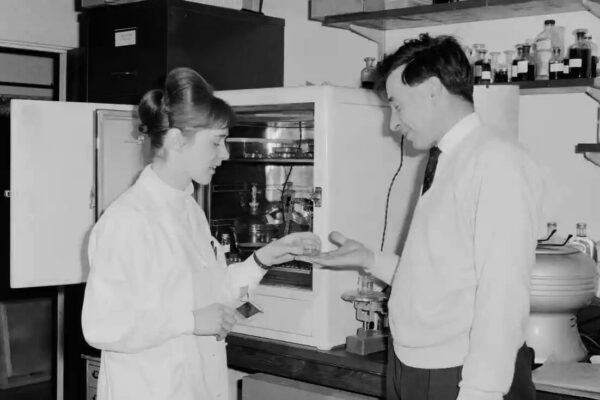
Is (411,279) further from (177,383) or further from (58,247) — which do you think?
(58,247)

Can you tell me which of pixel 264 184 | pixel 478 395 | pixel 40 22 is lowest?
pixel 478 395

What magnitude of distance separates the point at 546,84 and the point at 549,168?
1.02 ft

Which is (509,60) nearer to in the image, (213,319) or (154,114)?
(154,114)

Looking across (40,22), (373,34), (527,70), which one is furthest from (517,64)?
(40,22)

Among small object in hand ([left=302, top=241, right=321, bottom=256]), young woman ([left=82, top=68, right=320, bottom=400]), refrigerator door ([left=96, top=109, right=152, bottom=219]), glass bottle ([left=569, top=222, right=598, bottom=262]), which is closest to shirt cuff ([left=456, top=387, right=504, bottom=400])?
young woman ([left=82, top=68, right=320, bottom=400])

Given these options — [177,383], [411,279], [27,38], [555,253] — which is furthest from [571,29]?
[27,38]

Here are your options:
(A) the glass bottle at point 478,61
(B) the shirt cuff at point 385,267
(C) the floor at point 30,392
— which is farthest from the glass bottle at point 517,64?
(C) the floor at point 30,392

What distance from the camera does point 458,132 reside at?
169 cm

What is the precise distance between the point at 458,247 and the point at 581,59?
1.10m

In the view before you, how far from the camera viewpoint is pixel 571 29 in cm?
259

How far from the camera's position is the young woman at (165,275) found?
1705 millimetres

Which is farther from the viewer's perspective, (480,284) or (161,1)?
(161,1)

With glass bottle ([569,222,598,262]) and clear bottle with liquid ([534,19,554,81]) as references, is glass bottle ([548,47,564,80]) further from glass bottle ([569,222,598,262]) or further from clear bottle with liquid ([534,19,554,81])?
glass bottle ([569,222,598,262])

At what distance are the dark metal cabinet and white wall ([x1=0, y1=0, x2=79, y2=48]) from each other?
1.12 metres
